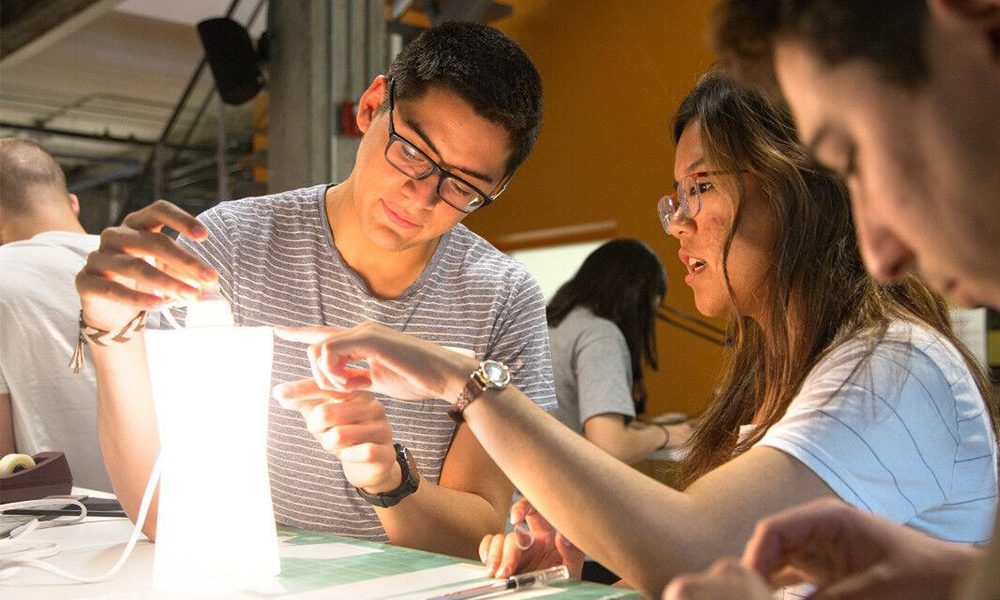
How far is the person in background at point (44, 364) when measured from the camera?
2.73m

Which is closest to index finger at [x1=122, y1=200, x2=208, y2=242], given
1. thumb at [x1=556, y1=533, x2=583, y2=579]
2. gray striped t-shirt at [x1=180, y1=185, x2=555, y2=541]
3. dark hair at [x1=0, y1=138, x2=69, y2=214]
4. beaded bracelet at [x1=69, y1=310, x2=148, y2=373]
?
beaded bracelet at [x1=69, y1=310, x2=148, y2=373]

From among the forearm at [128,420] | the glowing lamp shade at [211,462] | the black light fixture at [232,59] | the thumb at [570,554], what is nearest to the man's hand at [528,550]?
the thumb at [570,554]

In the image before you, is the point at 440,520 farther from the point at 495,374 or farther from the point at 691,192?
the point at 691,192

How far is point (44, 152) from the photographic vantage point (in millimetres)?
3236

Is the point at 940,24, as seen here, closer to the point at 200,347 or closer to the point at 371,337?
the point at 371,337

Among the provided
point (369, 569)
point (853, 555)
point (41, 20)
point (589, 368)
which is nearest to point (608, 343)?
point (589, 368)

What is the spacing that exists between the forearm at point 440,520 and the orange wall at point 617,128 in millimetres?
3694

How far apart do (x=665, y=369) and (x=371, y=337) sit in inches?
182

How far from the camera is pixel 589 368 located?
365cm

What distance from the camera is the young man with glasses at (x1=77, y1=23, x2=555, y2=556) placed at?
1.51 metres

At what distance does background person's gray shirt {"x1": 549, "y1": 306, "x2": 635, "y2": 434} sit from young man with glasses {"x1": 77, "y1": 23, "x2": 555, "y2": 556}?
5.65 ft

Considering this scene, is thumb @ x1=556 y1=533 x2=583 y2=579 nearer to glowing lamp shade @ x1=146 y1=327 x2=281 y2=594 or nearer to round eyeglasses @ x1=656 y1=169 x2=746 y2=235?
glowing lamp shade @ x1=146 y1=327 x2=281 y2=594

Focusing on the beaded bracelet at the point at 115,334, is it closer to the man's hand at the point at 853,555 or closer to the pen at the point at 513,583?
the pen at the point at 513,583

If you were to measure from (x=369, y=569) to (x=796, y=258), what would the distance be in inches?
29.0
